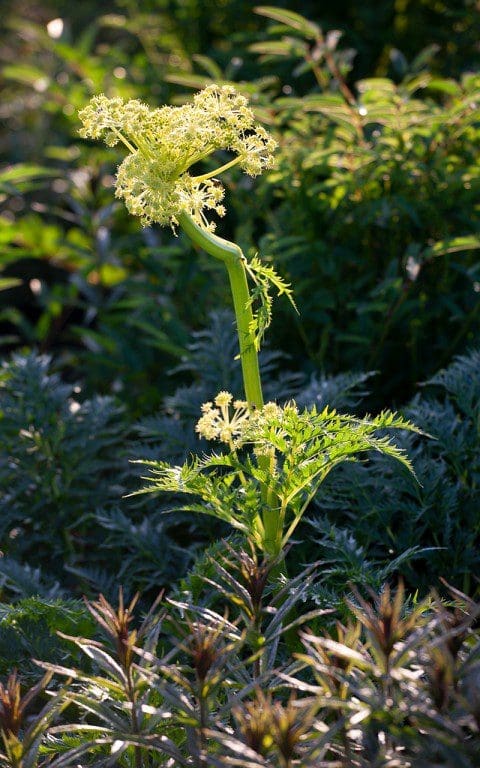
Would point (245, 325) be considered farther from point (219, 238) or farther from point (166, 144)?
point (166, 144)

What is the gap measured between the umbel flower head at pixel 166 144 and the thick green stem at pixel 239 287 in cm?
4

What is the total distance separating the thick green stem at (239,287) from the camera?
156cm

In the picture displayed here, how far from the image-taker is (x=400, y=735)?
4.05ft

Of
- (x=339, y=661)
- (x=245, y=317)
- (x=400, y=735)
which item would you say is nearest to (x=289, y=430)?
(x=245, y=317)

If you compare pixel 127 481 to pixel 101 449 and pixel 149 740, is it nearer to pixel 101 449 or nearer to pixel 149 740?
pixel 101 449

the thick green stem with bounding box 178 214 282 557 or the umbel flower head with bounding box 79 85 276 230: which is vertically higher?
the umbel flower head with bounding box 79 85 276 230

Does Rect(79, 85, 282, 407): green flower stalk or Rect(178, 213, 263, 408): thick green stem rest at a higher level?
Rect(79, 85, 282, 407): green flower stalk

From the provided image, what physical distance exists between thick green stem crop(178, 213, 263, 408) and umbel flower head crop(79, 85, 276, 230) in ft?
0.14

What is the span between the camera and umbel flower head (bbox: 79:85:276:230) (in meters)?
1.48

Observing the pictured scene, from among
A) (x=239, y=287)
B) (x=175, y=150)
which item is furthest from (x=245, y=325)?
(x=175, y=150)

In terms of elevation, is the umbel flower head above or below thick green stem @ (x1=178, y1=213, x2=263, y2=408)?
above

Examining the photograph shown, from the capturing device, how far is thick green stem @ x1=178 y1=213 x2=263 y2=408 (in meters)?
1.56

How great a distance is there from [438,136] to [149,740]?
1.99 m

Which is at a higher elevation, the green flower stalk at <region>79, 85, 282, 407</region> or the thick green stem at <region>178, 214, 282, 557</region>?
the green flower stalk at <region>79, 85, 282, 407</region>
